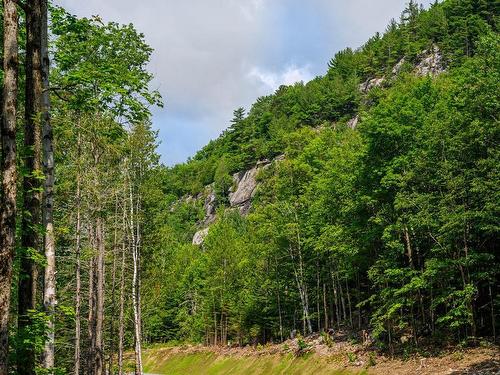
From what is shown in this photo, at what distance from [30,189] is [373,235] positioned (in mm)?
24448

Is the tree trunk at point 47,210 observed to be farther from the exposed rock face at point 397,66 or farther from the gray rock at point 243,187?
the exposed rock face at point 397,66

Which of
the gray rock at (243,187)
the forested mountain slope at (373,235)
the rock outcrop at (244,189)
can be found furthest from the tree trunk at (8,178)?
the gray rock at (243,187)

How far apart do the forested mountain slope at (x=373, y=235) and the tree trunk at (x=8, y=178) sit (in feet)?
65.1

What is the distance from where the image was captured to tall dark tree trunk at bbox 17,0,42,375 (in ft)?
30.9

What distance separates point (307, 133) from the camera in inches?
1848

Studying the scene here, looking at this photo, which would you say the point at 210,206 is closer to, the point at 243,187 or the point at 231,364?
the point at 243,187

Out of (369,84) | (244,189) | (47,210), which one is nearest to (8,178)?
(47,210)

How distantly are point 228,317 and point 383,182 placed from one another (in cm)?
3304

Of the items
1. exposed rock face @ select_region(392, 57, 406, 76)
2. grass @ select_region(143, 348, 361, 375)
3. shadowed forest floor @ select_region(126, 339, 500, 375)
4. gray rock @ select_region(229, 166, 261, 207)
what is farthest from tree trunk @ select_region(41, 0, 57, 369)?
exposed rock face @ select_region(392, 57, 406, 76)

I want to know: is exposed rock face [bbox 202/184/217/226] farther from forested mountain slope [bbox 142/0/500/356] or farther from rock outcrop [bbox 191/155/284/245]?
forested mountain slope [bbox 142/0/500/356]

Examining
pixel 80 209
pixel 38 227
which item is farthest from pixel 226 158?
pixel 38 227

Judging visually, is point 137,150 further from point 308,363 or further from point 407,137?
point 308,363

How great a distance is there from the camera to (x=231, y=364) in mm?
46094

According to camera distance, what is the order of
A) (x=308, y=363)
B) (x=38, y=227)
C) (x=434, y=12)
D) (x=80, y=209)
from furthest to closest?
(x=434, y=12) → (x=308, y=363) → (x=80, y=209) → (x=38, y=227)
